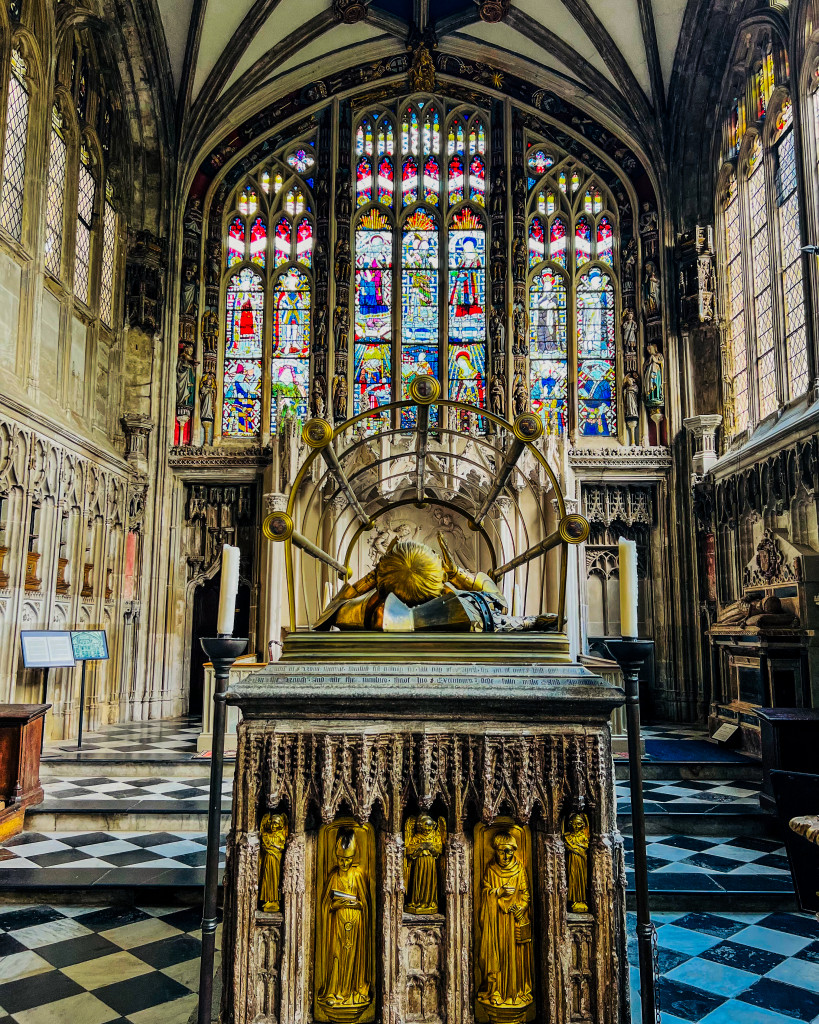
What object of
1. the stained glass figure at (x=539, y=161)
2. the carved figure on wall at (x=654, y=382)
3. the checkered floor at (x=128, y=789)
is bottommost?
the checkered floor at (x=128, y=789)

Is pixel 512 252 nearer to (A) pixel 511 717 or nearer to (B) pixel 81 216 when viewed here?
(B) pixel 81 216

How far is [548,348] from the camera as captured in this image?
1352 cm

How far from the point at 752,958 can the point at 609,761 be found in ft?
5.96

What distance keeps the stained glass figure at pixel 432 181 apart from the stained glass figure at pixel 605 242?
3.04 m

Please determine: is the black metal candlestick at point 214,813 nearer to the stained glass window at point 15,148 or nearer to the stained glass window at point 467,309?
the stained glass window at point 15,148

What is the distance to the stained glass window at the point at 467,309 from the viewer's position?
13.3 metres

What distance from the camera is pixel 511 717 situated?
2832 millimetres

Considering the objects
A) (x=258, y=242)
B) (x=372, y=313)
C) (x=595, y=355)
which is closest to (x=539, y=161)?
(x=595, y=355)

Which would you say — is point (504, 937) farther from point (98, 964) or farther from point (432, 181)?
point (432, 181)

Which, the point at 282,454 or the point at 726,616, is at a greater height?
the point at 282,454

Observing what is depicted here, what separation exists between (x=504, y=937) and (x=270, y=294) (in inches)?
492

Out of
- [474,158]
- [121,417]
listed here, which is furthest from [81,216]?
[474,158]

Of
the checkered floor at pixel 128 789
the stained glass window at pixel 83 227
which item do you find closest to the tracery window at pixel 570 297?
the stained glass window at pixel 83 227

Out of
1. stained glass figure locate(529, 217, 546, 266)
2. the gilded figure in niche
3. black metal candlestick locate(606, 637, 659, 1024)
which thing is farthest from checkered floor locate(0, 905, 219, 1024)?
stained glass figure locate(529, 217, 546, 266)
